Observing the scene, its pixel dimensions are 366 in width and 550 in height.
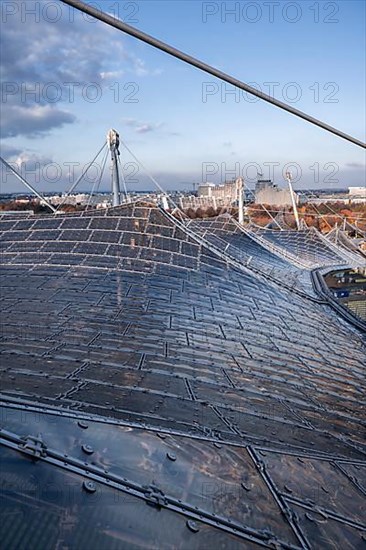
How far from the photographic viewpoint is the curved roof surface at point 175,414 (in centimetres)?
342

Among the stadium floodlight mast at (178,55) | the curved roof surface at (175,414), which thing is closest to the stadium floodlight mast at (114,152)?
the curved roof surface at (175,414)

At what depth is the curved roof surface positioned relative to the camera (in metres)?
3.42

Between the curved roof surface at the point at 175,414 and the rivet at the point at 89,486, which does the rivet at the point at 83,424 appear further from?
the rivet at the point at 89,486

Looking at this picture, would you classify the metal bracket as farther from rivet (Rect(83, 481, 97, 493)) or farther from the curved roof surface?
rivet (Rect(83, 481, 97, 493))

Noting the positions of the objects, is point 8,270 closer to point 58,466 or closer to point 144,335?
point 144,335

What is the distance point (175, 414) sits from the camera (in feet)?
19.5

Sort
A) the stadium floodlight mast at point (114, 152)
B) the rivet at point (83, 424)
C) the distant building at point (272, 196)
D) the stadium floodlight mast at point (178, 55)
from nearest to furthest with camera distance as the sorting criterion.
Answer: the stadium floodlight mast at point (178, 55) → the rivet at point (83, 424) → the stadium floodlight mast at point (114, 152) → the distant building at point (272, 196)

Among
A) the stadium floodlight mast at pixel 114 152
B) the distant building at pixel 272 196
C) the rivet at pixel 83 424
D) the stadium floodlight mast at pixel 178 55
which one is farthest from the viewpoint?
the distant building at pixel 272 196

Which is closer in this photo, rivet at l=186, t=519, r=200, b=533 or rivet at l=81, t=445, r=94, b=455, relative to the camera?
rivet at l=186, t=519, r=200, b=533

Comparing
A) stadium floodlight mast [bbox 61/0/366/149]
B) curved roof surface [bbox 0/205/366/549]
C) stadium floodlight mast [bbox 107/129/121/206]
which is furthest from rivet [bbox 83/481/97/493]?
stadium floodlight mast [bbox 107/129/121/206]

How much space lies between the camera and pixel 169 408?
20.2ft

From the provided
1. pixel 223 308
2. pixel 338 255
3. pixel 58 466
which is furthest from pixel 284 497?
pixel 338 255

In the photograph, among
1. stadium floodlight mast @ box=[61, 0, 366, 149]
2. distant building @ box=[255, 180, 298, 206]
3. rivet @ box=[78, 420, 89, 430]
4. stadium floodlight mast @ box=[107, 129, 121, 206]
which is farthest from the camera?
distant building @ box=[255, 180, 298, 206]

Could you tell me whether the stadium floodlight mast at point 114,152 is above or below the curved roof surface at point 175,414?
above
